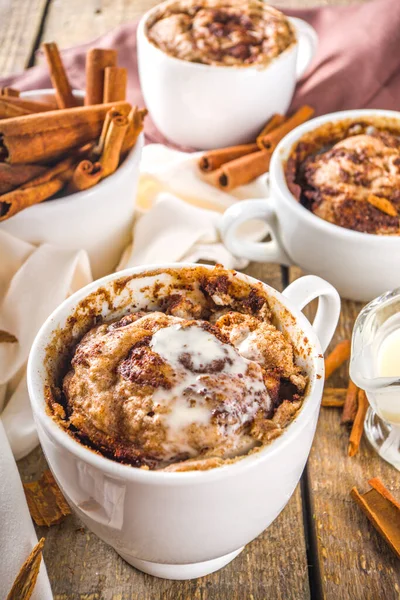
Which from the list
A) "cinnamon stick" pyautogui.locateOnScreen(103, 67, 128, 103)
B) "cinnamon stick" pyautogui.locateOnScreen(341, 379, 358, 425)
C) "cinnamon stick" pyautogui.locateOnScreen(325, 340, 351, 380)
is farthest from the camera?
"cinnamon stick" pyautogui.locateOnScreen(103, 67, 128, 103)

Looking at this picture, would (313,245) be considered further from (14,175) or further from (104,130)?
(14,175)

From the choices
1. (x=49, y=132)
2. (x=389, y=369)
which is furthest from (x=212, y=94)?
(x=389, y=369)

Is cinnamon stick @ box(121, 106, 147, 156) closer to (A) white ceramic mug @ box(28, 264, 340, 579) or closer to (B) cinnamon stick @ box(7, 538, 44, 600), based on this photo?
(A) white ceramic mug @ box(28, 264, 340, 579)

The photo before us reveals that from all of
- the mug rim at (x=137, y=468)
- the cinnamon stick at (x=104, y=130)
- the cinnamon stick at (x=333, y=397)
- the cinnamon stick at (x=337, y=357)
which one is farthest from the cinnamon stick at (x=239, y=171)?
the mug rim at (x=137, y=468)

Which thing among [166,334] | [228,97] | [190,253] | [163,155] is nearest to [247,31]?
[228,97]

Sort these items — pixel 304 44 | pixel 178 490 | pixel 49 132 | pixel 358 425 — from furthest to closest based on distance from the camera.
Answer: pixel 304 44 → pixel 49 132 → pixel 358 425 → pixel 178 490

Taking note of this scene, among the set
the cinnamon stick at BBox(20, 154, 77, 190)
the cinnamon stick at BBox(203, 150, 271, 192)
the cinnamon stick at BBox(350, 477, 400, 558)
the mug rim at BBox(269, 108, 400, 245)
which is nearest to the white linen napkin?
the cinnamon stick at BBox(203, 150, 271, 192)
